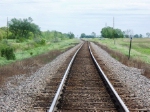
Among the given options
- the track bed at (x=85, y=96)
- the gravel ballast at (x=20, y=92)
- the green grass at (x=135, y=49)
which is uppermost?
the track bed at (x=85, y=96)

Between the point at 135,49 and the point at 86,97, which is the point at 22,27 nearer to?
the point at 135,49

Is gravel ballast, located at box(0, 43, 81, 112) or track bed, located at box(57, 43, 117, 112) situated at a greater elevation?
track bed, located at box(57, 43, 117, 112)

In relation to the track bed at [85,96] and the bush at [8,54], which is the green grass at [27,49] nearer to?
the bush at [8,54]

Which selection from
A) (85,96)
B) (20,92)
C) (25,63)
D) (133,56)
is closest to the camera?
(85,96)

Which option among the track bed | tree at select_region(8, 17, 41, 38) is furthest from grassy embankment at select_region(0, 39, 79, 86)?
tree at select_region(8, 17, 41, 38)

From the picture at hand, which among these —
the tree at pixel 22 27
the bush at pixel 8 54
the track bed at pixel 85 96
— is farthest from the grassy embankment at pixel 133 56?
the tree at pixel 22 27

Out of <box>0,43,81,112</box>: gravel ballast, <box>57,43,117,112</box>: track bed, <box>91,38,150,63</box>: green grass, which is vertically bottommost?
<box>91,38,150,63</box>: green grass

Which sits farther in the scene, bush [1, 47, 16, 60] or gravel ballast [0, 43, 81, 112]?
bush [1, 47, 16, 60]

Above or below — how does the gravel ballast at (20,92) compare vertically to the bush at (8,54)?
below

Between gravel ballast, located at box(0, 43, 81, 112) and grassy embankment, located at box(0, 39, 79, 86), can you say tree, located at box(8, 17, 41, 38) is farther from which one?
gravel ballast, located at box(0, 43, 81, 112)

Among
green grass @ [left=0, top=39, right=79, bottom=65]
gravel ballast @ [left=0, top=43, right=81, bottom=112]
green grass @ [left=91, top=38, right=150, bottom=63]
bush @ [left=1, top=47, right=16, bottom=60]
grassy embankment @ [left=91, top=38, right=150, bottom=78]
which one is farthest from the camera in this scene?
green grass @ [left=91, top=38, right=150, bottom=63]

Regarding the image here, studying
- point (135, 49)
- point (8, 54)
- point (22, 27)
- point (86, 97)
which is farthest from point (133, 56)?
point (22, 27)

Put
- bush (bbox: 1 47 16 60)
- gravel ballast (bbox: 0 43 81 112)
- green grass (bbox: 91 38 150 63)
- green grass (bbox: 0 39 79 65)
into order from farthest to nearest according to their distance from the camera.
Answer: green grass (bbox: 91 38 150 63)
green grass (bbox: 0 39 79 65)
bush (bbox: 1 47 16 60)
gravel ballast (bbox: 0 43 81 112)

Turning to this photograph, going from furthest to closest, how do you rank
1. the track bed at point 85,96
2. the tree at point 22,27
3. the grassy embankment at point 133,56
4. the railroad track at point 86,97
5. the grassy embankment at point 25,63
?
the tree at point 22,27 < the grassy embankment at point 133,56 < the grassy embankment at point 25,63 < the track bed at point 85,96 < the railroad track at point 86,97
